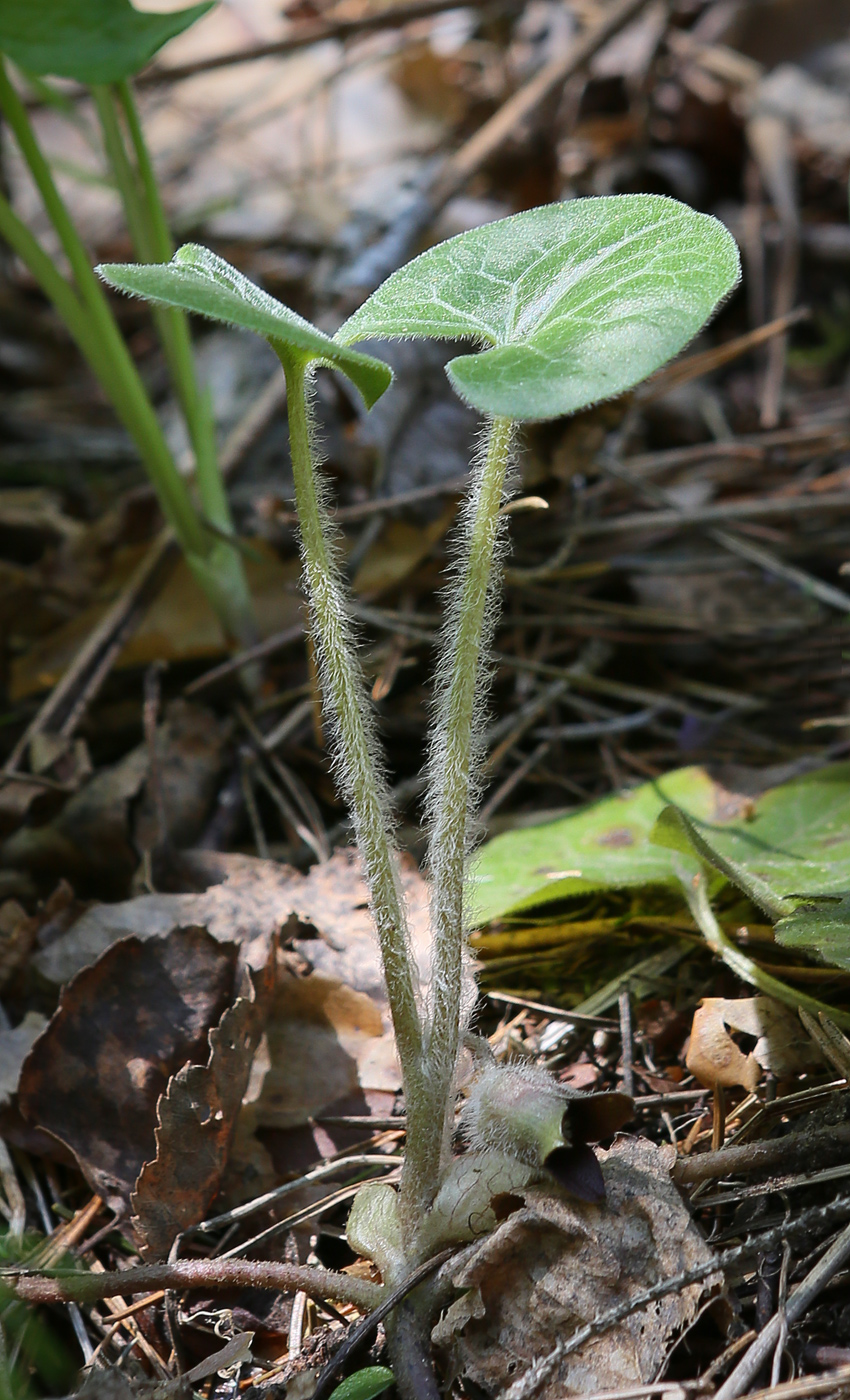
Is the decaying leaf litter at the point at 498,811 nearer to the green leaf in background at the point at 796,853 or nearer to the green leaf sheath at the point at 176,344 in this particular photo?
the green leaf in background at the point at 796,853

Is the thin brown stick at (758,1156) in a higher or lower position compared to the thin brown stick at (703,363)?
lower

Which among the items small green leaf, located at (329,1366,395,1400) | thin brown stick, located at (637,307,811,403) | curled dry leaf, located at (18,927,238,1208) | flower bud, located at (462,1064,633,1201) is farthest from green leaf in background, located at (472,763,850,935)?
thin brown stick, located at (637,307,811,403)

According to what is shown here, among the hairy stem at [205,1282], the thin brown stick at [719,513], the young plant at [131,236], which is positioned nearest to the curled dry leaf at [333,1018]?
the hairy stem at [205,1282]

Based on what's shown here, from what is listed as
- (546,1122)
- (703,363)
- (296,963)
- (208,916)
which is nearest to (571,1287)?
(546,1122)

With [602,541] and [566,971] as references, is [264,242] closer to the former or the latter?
[602,541]

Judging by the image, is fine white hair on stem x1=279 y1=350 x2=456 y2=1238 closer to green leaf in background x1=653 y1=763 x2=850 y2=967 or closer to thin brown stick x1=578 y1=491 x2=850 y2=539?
green leaf in background x1=653 y1=763 x2=850 y2=967

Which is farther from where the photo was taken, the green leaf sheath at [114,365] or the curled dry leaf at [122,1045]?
the green leaf sheath at [114,365]
